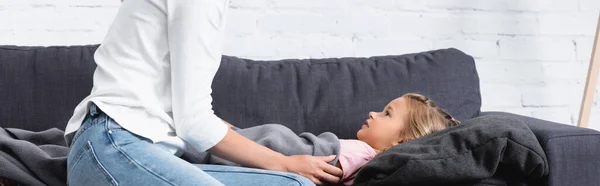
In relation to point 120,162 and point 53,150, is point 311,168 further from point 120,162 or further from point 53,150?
point 53,150

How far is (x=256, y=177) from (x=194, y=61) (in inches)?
9.8

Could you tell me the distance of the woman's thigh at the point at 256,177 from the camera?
156 cm

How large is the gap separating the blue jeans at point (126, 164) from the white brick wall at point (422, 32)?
1261 millimetres

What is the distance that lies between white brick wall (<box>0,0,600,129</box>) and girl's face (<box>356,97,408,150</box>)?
0.77 m

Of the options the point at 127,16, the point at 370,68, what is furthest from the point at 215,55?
the point at 370,68

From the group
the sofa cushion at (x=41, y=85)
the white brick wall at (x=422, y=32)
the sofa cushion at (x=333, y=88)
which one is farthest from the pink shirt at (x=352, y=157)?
the white brick wall at (x=422, y=32)

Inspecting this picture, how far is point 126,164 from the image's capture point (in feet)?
4.87

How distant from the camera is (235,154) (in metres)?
1.64

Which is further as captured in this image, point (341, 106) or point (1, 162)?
point (341, 106)

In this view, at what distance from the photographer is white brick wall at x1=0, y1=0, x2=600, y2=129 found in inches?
109

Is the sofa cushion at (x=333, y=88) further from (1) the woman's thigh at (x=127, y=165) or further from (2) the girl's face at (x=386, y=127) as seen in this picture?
(1) the woman's thigh at (x=127, y=165)

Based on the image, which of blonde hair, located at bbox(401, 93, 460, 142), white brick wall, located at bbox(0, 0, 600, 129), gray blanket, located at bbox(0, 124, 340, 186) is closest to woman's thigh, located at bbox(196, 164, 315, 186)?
gray blanket, located at bbox(0, 124, 340, 186)

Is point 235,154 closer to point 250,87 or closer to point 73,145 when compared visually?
point 73,145

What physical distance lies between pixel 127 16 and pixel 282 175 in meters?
0.42
